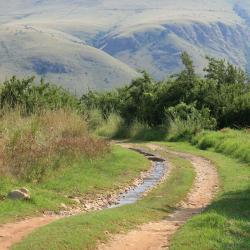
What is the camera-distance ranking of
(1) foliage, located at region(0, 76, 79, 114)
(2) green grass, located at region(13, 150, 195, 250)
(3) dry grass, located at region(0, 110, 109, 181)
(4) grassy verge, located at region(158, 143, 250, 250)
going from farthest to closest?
(1) foliage, located at region(0, 76, 79, 114) < (3) dry grass, located at region(0, 110, 109, 181) < (2) green grass, located at region(13, 150, 195, 250) < (4) grassy verge, located at region(158, 143, 250, 250)

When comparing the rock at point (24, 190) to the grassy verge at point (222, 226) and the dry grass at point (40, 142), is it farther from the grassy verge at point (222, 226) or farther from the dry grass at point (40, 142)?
the grassy verge at point (222, 226)

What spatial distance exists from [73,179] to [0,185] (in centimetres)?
415

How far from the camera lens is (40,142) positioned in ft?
84.2

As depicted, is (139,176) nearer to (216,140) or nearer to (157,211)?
(157,211)

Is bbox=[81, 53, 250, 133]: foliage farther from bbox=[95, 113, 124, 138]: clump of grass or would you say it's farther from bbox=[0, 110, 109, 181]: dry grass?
bbox=[0, 110, 109, 181]: dry grass

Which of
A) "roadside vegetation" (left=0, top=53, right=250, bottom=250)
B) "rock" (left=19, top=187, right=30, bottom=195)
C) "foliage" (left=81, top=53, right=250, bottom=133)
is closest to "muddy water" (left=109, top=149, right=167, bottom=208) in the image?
"roadside vegetation" (left=0, top=53, right=250, bottom=250)

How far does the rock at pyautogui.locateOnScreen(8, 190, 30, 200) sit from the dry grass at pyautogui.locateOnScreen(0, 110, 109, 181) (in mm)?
2599

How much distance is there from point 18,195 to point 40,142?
7.62 meters

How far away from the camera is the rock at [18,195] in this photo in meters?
18.1

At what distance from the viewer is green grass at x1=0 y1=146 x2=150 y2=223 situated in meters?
17.7

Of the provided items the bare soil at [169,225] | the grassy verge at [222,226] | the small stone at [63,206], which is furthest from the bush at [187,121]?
the small stone at [63,206]

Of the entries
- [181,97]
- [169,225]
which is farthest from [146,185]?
[181,97]

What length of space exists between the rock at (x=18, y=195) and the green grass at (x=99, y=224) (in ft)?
8.64

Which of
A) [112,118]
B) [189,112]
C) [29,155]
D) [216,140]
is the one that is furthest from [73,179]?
[112,118]
